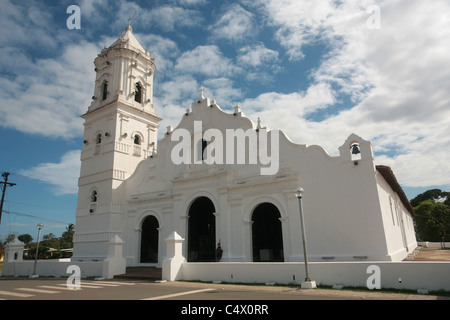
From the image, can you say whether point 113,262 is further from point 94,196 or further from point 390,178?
point 390,178

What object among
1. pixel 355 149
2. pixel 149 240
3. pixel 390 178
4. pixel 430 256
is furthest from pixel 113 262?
pixel 430 256

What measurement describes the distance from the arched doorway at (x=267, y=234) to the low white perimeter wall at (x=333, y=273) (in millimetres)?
3495

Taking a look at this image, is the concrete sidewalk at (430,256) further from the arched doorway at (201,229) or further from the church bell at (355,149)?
the arched doorway at (201,229)

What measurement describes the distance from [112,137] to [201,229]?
30.8ft

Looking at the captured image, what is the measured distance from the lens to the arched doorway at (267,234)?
15516 mm

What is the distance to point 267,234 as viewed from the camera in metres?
15.9

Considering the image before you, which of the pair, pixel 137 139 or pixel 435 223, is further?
pixel 435 223

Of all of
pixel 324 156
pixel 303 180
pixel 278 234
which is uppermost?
pixel 324 156

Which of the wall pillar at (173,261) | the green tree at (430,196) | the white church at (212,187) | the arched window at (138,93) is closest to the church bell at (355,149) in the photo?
the white church at (212,187)

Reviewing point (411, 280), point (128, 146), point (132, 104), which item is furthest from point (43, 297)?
point (132, 104)
